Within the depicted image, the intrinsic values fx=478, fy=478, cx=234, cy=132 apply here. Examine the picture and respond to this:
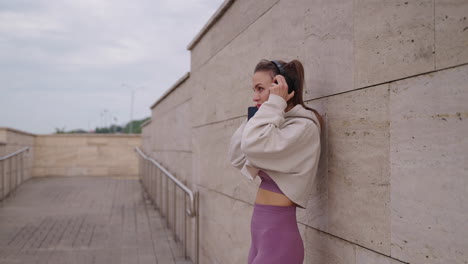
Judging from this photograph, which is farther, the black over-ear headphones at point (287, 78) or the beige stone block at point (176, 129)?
the beige stone block at point (176, 129)

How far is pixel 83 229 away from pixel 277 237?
19.5 ft

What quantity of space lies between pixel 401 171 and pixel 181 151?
206 inches

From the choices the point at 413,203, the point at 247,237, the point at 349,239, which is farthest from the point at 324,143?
the point at 247,237

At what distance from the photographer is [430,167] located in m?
1.53

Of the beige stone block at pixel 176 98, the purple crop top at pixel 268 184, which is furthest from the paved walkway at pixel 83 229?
the purple crop top at pixel 268 184

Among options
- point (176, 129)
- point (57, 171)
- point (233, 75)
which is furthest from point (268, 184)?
point (57, 171)

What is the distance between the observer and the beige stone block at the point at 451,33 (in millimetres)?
1412

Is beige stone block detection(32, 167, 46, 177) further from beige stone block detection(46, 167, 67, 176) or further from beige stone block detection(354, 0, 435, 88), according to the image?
beige stone block detection(354, 0, 435, 88)

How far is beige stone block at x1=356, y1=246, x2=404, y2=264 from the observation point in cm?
176

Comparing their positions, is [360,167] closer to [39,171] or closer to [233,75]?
[233,75]

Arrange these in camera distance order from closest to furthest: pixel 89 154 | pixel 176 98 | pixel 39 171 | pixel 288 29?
pixel 288 29 < pixel 176 98 < pixel 39 171 < pixel 89 154

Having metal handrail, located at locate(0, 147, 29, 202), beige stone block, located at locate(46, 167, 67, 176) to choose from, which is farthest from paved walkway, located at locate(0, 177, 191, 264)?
beige stone block, located at locate(46, 167, 67, 176)

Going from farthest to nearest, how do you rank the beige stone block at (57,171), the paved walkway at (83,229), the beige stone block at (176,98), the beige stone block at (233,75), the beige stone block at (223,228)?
1. the beige stone block at (57,171)
2. the beige stone block at (176,98)
3. the paved walkway at (83,229)
4. the beige stone block at (223,228)
5. the beige stone block at (233,75)

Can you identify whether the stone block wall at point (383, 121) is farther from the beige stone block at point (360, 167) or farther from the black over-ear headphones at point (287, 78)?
the black over-ear headphones at point (287, 78)
